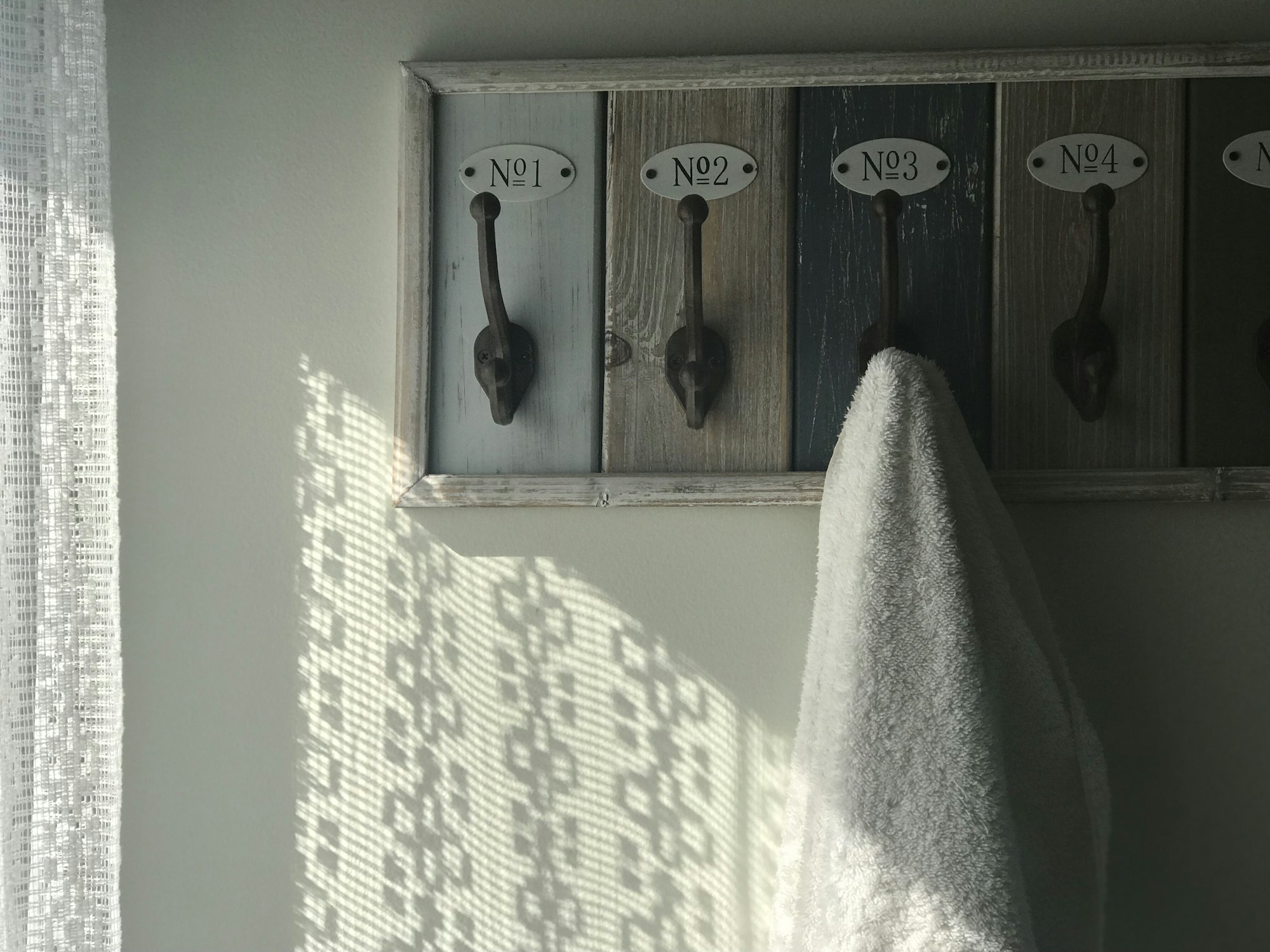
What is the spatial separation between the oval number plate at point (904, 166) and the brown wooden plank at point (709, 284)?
0.07m

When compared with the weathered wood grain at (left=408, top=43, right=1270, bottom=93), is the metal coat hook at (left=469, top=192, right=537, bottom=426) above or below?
below

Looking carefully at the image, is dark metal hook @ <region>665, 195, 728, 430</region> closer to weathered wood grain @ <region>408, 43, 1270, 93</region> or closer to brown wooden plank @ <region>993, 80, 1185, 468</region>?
weathered wood grain @ <region>408, 43, 1270, 93</region>

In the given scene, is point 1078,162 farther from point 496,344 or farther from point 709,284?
point 496,344

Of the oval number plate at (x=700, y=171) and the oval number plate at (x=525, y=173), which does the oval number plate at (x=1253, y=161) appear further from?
the oval number plate at (x=525, y=173)

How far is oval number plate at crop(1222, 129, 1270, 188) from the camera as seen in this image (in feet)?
2.36

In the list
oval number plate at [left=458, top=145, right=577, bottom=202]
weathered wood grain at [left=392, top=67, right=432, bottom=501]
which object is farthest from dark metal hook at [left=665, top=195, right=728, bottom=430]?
weathered wood grain at [left=392, top=67, right=432, bottom=501]

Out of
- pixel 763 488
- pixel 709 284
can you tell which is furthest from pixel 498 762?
pixel 709 284

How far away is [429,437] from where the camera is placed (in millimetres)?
748

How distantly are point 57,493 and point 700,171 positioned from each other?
571 mm

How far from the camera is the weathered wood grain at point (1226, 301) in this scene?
0.72 meters

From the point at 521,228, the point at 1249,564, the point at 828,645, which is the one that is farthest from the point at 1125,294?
the point at 521,228

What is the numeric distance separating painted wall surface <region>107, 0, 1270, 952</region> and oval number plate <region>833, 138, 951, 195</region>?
3.7 inches

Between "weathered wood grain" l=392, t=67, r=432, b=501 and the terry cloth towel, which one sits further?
"weathered wood grain" l=392, t=67, r=432, b=501

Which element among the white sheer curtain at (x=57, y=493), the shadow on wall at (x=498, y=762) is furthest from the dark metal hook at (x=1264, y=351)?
the white sheer curtain at (x=57, y=493)
